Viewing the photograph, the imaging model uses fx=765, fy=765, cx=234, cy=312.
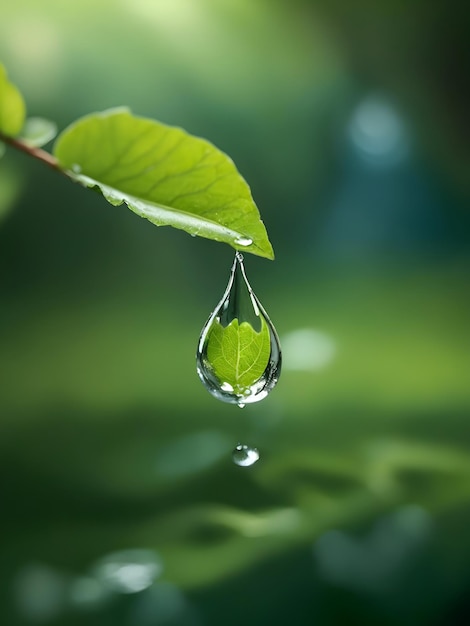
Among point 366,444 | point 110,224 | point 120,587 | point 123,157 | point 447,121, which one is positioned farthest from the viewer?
point 447,121

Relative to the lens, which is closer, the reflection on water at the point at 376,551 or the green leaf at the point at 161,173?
the green leaf at the point at 161,173

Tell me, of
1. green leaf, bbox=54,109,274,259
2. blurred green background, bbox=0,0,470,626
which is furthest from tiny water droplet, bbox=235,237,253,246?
blurred green background, bbox=0,0,470,626

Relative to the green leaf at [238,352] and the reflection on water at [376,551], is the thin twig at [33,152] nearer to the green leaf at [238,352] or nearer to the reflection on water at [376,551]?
the green leaf at [238,352]

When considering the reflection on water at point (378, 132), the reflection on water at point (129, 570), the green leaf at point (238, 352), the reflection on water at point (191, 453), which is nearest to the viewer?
the green leaf at point (238, 352)

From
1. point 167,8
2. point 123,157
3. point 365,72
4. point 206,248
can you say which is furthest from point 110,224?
point 123,157

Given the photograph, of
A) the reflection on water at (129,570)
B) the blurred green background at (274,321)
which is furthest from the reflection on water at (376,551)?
the reflection on water at (129,570)

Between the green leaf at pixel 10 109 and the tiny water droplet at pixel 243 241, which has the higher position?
the green leaf at pixel 10 109

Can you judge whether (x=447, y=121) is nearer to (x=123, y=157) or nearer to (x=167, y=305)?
(x=167, y=305)
